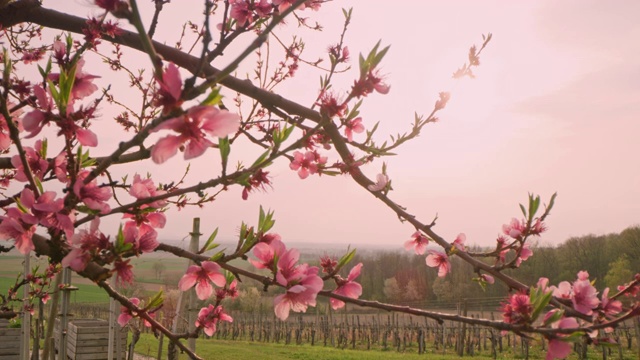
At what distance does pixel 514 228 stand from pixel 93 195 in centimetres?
180

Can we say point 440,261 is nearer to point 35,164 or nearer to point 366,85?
point 366,85

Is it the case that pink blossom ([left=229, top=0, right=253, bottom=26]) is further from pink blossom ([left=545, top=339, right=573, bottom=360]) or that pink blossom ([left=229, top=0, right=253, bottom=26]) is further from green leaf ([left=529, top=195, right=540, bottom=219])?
pink blossom ([left=545, top=339, right=573, bottom=360])

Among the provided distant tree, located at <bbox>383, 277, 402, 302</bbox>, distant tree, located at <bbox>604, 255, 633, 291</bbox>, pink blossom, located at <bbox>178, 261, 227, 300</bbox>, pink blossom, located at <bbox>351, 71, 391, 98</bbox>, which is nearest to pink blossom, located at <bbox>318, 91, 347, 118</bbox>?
pink blossom, located at <bbox>351, 71, 391, 98</bbox>

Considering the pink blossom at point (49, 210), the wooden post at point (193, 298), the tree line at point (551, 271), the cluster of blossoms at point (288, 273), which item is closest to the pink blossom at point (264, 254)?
the cluster of blossoms at point (288, 273)

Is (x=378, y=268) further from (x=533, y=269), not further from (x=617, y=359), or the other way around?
(x=617, y=359)

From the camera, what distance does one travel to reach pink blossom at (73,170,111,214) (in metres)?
1.16

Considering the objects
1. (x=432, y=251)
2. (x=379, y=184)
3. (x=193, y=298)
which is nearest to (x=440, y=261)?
(x=432, y=251)

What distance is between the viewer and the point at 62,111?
3.69 feet

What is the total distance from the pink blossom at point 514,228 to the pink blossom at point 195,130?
1652mm

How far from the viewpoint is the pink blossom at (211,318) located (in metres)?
2.00

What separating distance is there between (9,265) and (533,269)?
285 ft

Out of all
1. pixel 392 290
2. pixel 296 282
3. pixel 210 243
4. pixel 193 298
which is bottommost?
pixel 392 290

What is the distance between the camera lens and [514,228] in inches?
85.4

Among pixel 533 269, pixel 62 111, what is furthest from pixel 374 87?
pixel 533 269
